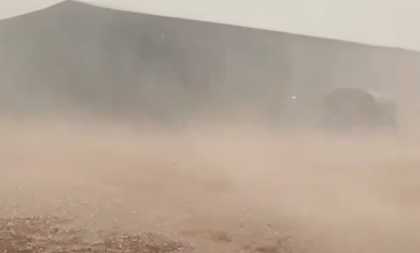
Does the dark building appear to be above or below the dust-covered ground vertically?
above

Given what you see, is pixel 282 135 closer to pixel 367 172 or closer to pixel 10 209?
pixel 367 172

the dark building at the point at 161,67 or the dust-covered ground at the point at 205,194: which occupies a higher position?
the dark building at the point at 161,67

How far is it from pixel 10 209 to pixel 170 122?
10.2 inches

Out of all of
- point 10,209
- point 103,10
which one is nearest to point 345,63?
point 103,10

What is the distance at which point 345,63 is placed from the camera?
2.93 ft

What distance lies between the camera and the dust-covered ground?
867 millimetres

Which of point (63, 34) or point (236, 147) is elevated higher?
point (63, 34)

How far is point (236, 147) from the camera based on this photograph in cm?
89

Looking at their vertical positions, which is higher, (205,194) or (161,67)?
(161,67)

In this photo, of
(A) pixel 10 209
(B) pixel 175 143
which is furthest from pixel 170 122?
(A) pixel 10 209

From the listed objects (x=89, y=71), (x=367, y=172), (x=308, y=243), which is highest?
(x=89, y=71)

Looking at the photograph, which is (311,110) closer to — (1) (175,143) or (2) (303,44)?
(2) (303,44)

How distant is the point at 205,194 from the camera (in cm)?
88

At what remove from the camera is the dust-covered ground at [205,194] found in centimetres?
87
